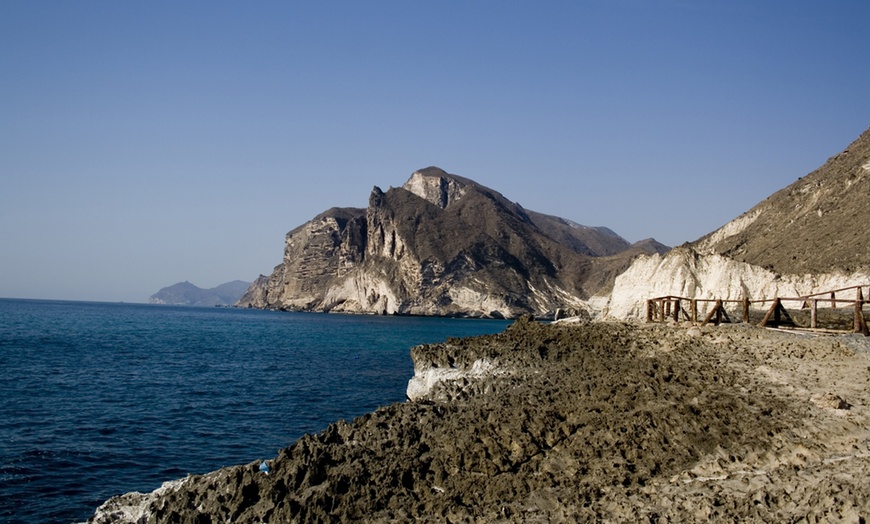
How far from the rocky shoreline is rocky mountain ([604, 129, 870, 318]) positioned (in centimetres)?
1849

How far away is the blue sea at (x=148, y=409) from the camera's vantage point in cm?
1645

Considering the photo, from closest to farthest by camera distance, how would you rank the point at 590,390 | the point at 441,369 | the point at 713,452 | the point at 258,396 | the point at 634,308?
the point at 713,452 < the point at 590,390 < the point at 441,369 < the point at 258,396 < the point at 634,308

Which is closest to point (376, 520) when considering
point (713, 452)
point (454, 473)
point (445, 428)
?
point (454, 473)

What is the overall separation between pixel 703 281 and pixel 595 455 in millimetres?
31615

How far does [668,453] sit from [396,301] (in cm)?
14471

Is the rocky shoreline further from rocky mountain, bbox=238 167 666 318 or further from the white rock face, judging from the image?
rocky mountain, bbox=238 167 666 318

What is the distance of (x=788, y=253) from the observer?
38.6m

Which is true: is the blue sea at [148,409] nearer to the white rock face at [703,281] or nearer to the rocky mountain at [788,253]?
the white rock face at [703,281]

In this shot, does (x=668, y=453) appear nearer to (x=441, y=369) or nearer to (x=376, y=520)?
(x=376, y=520)

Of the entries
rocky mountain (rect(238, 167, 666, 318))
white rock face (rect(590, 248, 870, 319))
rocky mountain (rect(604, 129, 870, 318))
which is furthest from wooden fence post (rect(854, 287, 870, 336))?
rocky mountain (rect(238, 167, 666, 318))

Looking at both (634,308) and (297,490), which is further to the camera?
(634,308)

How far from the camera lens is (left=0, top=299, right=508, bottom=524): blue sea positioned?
16453 millimetres

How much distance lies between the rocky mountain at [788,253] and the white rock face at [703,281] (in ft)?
0.17

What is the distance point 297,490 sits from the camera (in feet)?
38.8
